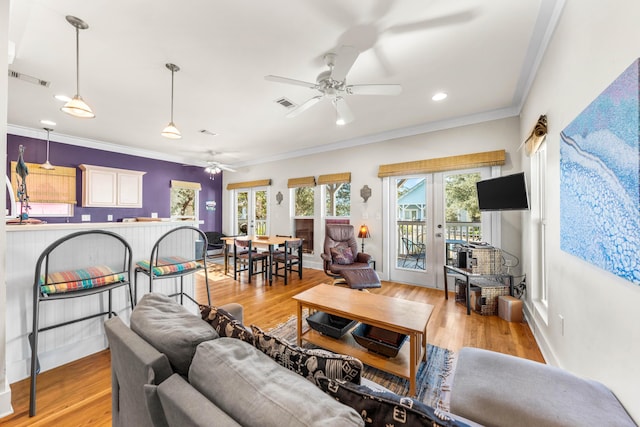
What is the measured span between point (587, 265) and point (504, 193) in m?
1.76

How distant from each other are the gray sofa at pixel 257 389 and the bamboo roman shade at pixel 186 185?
19.4 ft

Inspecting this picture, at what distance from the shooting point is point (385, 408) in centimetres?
64

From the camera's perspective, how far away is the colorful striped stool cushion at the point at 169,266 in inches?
84.1

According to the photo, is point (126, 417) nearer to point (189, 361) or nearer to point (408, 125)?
point (189, 361)

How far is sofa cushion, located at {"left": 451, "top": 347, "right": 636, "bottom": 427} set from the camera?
94 centimetres

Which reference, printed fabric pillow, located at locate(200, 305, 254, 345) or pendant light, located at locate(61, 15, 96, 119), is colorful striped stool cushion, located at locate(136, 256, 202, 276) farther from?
pendant light, located at locate(61, 15, 96, 119)

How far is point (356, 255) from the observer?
4180mm

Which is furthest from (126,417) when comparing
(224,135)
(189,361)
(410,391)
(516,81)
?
(224,135)

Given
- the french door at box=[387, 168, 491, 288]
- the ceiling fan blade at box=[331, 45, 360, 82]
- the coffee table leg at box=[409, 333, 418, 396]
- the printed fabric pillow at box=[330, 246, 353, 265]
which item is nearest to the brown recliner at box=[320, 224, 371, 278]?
the printed fabric pillow at box=[330, 246, 353, 265]

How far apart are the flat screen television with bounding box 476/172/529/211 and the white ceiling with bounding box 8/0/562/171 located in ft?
3.64

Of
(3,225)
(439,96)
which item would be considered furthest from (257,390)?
(439,96)

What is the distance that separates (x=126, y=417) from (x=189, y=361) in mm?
481

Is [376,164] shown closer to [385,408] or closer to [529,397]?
[529,397]

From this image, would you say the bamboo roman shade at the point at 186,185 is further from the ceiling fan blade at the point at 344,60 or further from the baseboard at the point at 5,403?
the ceiling fan blade at the point at 344,60
